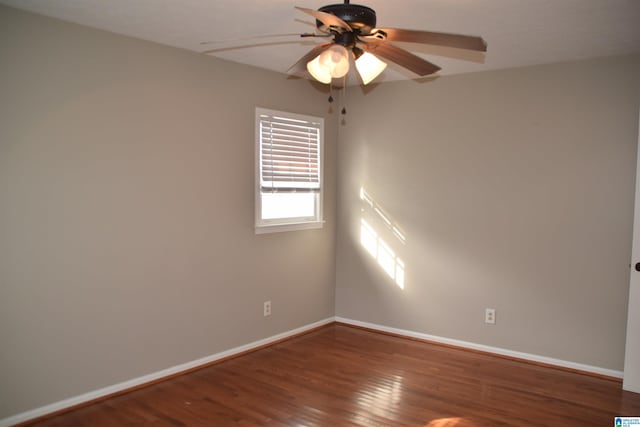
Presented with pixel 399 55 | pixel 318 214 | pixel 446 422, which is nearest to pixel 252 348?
pixel 318 214

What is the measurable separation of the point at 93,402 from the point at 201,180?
1684 mm

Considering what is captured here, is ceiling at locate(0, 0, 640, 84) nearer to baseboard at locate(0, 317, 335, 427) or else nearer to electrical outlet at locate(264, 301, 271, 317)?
electrical outlet at locate(264, 301, 271, 317)

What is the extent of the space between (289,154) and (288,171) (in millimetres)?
156

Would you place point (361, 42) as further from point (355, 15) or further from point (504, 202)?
point (504, 202)

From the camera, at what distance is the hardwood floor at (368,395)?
9.72 feet

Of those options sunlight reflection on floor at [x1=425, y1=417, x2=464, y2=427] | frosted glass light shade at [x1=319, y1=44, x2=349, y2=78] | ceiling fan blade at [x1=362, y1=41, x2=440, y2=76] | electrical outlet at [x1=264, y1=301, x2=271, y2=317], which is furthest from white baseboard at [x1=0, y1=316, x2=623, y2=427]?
ceiling fan blade at [x1=362, y1=41, x2=440, y2=76]

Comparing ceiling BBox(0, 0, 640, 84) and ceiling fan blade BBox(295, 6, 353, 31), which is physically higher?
ceiling BBox(0, 0, 640, 84)

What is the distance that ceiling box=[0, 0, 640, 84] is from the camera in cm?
259

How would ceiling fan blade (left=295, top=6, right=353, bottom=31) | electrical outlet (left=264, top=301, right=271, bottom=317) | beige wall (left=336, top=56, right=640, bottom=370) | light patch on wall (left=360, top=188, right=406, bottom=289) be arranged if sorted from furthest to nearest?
light patch on wall (left=360, top=188, right=406, bottom=289) → electrical outlet (left=264, top=301, right=271, bottom=317) → beige wall (left=336, top=56, right=640, bottom=370) → ceiling fan blade (left=295, top=6, right=353, bottom=31)

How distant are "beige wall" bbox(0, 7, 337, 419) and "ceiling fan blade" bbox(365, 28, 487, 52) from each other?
6.32ft

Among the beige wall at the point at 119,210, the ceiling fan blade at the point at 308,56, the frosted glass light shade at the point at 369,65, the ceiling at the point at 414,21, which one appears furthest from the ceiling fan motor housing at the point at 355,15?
the beige wall at the point at 119,210

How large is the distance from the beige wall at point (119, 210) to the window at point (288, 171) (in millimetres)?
108

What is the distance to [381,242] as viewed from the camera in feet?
15.5

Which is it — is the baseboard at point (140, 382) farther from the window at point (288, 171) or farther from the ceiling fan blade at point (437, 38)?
the ceiling fan blade at point (437, 38)
